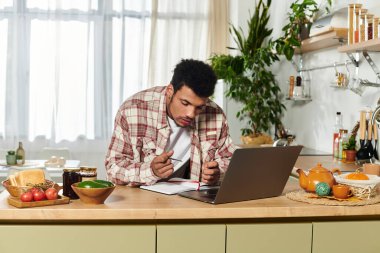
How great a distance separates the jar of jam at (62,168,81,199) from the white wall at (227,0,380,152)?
7.15ft

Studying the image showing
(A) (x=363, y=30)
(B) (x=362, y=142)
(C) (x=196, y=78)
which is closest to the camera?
(C) (x=196, y=78)

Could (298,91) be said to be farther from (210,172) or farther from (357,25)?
(210,172)

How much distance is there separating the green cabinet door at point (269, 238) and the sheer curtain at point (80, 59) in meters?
4.00

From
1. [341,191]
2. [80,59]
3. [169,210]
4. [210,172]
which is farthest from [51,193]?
[80,59]

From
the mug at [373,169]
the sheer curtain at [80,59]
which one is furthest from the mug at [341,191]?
the sheer curtain at [80,59]

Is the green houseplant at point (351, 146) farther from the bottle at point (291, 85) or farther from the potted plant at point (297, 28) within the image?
the bottle at point (291, 85)

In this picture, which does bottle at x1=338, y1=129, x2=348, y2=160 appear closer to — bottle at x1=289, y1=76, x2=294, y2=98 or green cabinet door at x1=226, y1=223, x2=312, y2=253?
bottle at x1=289, y1=76, x2=294, y2=98

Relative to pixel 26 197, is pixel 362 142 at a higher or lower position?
higher

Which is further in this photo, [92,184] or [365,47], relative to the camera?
[365,47]

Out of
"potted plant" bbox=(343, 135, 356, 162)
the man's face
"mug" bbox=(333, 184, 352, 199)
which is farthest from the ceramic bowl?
"potted plant" bbox=(343, 135, 356, 162)

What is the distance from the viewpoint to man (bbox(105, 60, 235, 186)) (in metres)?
2.46

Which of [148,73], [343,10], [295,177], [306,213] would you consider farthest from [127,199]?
[148,73]

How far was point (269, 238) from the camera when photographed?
2080mm

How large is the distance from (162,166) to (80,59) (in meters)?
3.75
